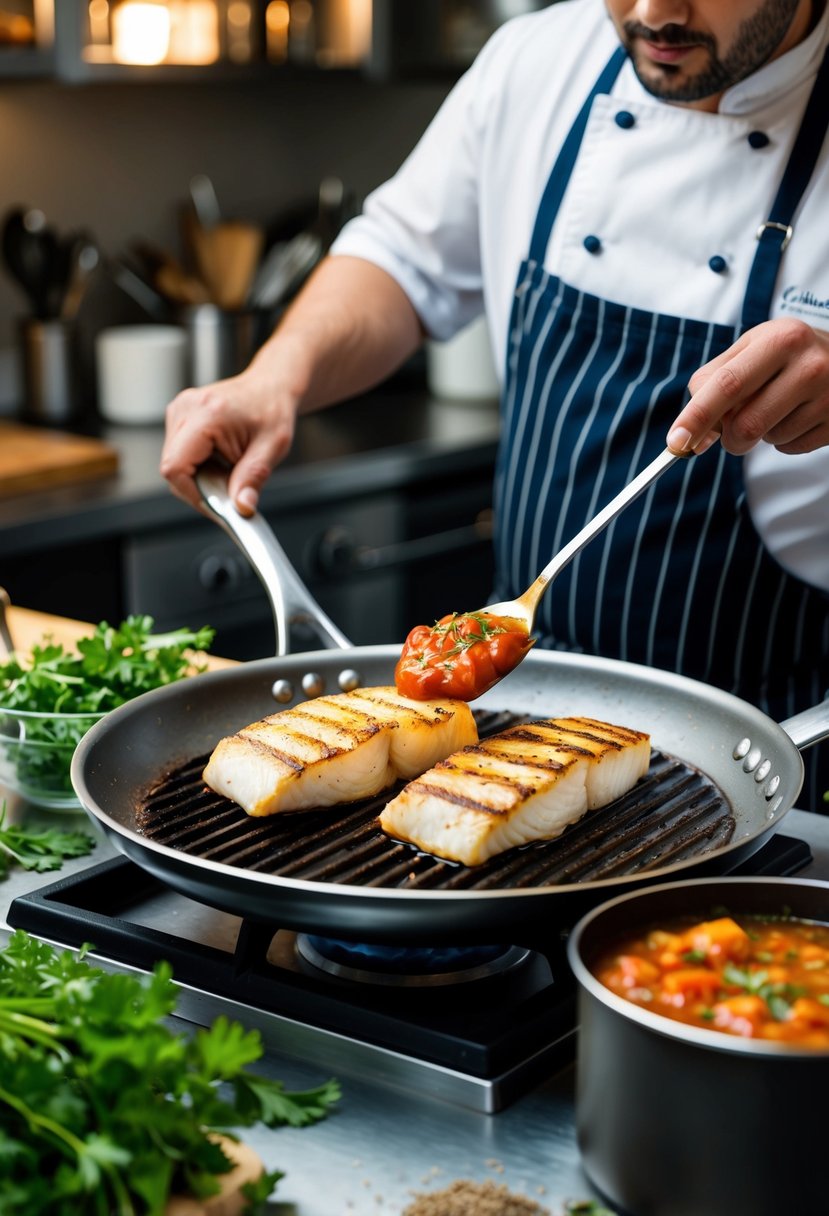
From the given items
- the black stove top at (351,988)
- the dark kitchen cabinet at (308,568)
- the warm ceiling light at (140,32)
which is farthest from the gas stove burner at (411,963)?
the warm ceiling light at (140,32)

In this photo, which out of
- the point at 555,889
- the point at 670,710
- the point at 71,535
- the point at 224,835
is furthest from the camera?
the point at 71,535

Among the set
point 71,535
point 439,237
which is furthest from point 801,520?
point 71,535

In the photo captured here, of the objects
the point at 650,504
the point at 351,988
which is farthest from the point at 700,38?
the point at 351,988

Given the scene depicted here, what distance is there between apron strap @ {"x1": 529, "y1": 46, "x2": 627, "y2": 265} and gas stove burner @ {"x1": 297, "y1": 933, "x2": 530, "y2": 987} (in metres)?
1.26

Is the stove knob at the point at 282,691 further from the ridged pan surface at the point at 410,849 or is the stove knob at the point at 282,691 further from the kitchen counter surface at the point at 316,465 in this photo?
the kitchen counter surface at the point at 316,465

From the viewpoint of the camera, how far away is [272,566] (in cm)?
177

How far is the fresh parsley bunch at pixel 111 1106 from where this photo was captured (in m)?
0.87

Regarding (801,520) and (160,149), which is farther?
(160,149)

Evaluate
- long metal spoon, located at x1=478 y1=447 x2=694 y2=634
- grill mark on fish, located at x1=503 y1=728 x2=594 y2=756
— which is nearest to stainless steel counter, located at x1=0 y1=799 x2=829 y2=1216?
grill mark on fish, located at x1=503 y1=728 x2=594 y2=756

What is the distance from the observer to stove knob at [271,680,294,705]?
1.68 metres

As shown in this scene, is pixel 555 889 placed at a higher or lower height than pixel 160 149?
lower

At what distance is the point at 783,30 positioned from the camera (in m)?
1.94

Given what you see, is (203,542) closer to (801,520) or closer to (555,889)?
(801,520)

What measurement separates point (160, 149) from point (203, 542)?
4.66ft
